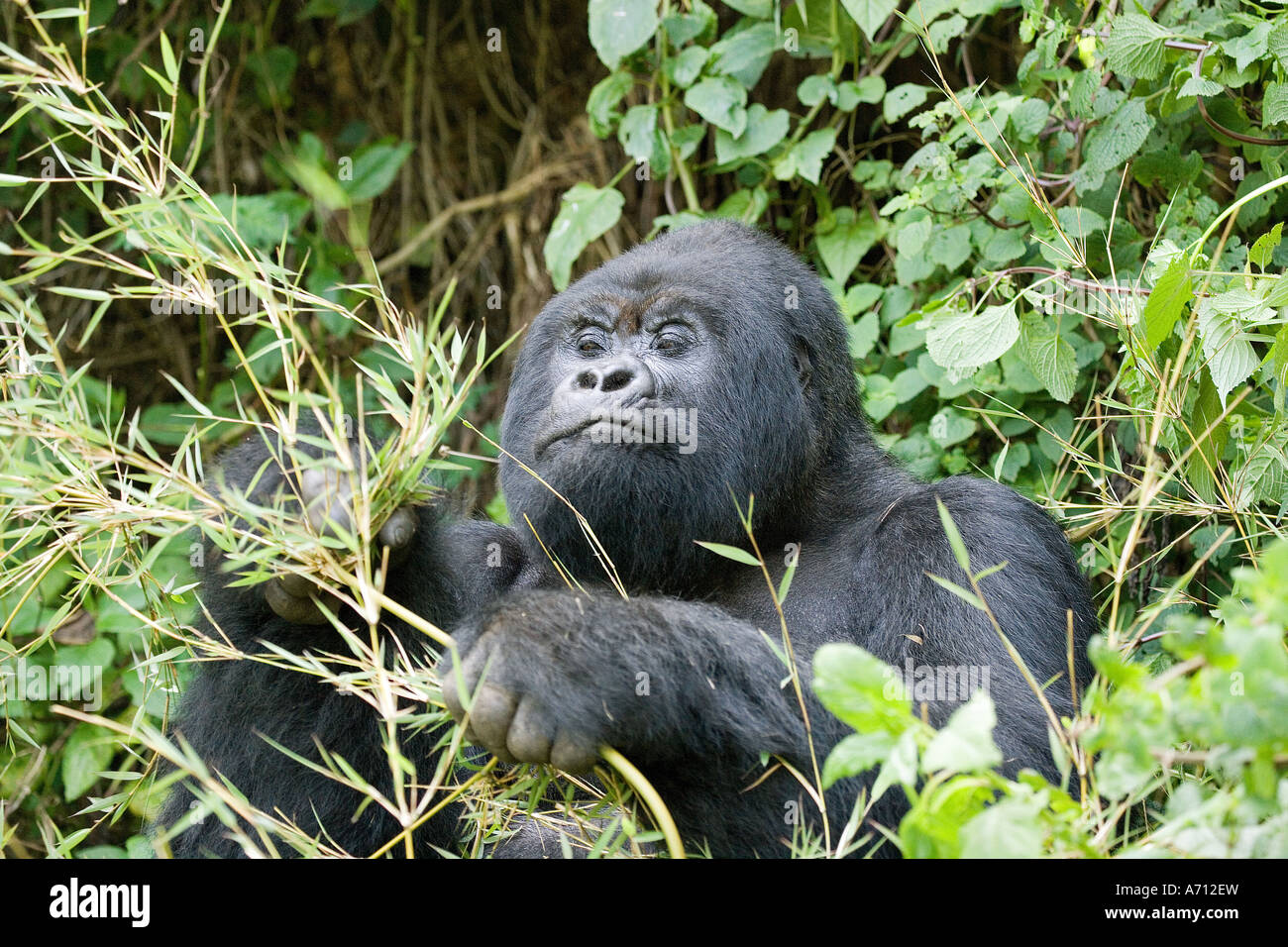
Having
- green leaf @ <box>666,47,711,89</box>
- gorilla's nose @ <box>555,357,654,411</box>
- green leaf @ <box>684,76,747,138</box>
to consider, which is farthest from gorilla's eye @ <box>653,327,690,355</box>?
green leaf @ <box>666,47,711,89</box>

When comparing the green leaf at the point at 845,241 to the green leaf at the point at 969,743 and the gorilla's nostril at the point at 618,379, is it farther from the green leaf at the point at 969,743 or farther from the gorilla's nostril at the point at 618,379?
the green leaf at the point at 969,743

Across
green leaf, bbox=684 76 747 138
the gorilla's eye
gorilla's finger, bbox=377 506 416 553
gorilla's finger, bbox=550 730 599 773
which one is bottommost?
Answer: gorilla's finger, bbox=550 730 599 773

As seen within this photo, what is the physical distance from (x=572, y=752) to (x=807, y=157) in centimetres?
310

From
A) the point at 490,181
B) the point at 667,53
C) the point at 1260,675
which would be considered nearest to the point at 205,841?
the point at 1260,675

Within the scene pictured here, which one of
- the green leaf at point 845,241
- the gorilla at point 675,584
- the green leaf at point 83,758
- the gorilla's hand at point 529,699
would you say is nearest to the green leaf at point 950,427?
the gorilla at point 675,584

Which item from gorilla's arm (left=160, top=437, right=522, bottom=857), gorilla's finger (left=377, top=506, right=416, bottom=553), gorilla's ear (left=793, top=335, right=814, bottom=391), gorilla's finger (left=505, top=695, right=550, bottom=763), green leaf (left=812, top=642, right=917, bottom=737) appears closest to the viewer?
green leaf (left=812, top=642, right=917, bottom=737)

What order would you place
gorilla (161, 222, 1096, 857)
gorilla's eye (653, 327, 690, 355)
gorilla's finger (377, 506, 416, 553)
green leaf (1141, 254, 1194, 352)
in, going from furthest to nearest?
1. gorilla's eye (653, 327, 690, 355)
2. green leaf (1141, 254, 1194, 352)
3. gorilla's finger (377, 506, 416, 553)
4. gorilla (161, 222, 1096, 857)

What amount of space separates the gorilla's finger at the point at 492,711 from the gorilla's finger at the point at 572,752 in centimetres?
10

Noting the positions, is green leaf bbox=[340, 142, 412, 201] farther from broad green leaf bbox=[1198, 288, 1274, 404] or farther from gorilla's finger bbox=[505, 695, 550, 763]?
gorilla's finger bbox=[505, 695, 550, 763]

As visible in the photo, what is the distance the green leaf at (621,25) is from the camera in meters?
4.83

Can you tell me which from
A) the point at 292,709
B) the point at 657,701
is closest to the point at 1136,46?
the point at 657,701

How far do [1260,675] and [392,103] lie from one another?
5.92 m

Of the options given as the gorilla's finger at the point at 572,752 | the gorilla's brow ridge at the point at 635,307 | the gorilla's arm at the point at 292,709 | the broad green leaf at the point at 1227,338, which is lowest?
the gorilla's arm at the point at 292,709

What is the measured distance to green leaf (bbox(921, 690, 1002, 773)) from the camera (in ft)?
5.65
